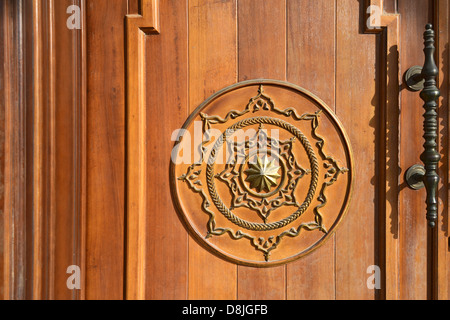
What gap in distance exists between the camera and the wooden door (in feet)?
2.01

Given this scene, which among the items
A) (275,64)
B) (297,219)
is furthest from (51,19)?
(297,219)

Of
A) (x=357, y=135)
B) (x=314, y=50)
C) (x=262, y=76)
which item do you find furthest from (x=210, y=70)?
(x=357, y=135)

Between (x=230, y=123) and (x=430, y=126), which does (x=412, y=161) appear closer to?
(x=430, y=126)

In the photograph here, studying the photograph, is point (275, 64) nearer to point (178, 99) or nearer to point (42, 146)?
point (178, 99)

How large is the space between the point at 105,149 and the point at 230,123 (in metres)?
0.26

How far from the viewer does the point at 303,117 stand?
0.63m

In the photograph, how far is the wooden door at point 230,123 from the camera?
2.01 ft

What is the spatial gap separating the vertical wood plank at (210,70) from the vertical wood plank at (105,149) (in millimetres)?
141

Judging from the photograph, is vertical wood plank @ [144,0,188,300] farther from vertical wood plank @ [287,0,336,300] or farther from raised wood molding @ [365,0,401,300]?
raised wood molding @ [365,0,401,300]

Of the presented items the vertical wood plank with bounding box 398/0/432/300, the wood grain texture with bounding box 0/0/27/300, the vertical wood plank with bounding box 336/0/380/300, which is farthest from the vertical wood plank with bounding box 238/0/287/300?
the wood grain texture with bounding box 0/0/27/300
